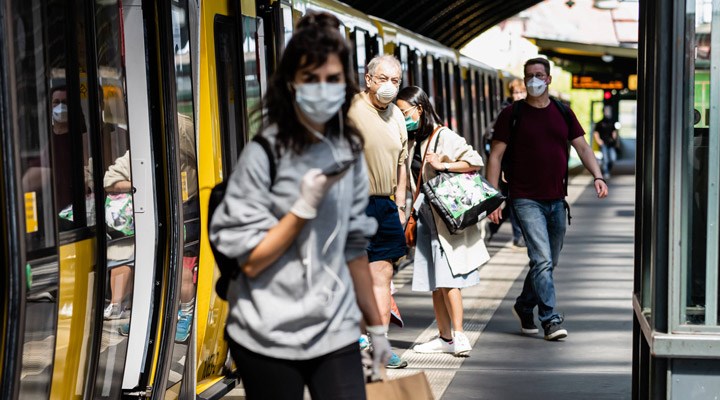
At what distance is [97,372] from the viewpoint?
18.3ft

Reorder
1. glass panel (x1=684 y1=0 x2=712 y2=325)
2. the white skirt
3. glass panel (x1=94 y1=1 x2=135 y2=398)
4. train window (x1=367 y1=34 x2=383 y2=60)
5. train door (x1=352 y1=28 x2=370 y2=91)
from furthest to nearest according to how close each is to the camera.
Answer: train window (x1=367 y1=34 x2=383 y2=60) < train door (x1=352 y1=28 x2=370 y2=91) < the white skirt < glass panel (x1=94 y1=1 x2=135 y2=398) < glass panel (x1=684 y1=0 x2=712 y2=325)

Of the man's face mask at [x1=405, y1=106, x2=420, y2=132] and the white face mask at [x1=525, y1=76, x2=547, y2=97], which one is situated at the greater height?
the white face mask at [x1=525, y1=76, x2=547, y2=97]

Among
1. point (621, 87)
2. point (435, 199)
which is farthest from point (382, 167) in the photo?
point (621, 87)

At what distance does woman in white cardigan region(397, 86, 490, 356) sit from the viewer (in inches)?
334

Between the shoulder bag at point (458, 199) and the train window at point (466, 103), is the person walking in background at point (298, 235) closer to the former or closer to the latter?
the shoulder bag at point (458, 199)

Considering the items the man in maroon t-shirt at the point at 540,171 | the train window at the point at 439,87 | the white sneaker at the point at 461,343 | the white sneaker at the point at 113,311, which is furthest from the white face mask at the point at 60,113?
the train window at the point at 439,87

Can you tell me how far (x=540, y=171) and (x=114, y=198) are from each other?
159 inches

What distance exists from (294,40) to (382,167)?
3.73 m

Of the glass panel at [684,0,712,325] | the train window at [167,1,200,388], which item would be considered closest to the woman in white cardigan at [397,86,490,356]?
the train window at [167,1,200,388]

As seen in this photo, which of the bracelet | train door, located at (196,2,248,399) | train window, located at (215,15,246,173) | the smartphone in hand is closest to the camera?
the smartphone in hand

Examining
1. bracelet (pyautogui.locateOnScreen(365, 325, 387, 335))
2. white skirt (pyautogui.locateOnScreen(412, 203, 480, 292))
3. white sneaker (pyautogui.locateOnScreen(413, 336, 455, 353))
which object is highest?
bracelet (pyautogui.locateOnScreen(365, 325, 387, 335))

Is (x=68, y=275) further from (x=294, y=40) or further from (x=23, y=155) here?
(x=294, y=40)

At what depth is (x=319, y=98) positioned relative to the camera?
370cm

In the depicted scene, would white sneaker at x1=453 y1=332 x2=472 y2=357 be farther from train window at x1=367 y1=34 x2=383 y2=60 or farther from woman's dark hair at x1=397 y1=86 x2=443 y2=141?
train window at x1=367 y1=34 x2=383 y2=60
